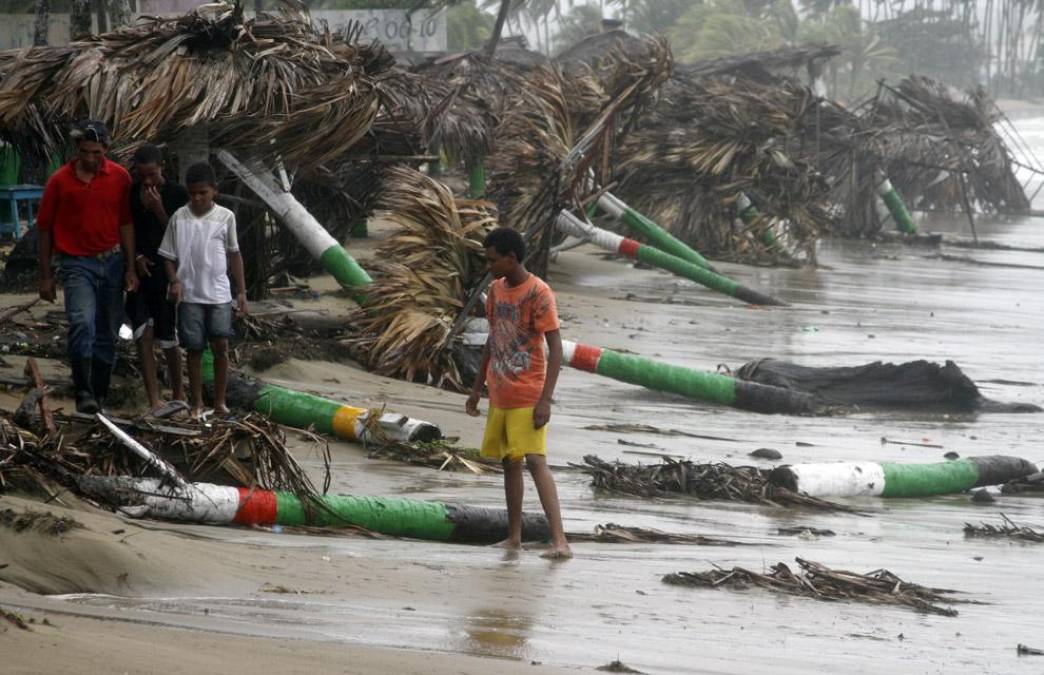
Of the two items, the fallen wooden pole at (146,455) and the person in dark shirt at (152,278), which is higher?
the person in dark shirt at (152,278)

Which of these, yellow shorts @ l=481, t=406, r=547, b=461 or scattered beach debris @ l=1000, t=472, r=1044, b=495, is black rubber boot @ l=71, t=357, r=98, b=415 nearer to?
yellow shorts @ l=481, t=406, r=547, b=461

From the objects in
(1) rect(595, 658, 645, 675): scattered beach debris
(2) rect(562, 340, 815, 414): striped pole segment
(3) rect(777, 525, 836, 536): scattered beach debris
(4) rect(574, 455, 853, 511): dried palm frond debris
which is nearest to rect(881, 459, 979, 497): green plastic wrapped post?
(4) rect(574, 455, 853, 511): dried palm frond debris

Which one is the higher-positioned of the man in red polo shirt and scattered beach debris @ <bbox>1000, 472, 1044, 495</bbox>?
the man in red polo shirt

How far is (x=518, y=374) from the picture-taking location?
651cm

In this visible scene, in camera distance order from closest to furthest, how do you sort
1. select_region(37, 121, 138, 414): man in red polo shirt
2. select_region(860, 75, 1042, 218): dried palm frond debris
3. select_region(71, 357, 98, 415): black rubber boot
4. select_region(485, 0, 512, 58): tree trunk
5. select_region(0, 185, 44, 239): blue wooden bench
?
select_region(71, 357, 98, 415): black rubber boot → select_region(37, 121, 138, 414): man in red polo shirt → select_region(0, 185, 44, 239): blue wooden bench → select_region(485, 0, 512, 58): tree trunk → select_region(860, 75, 1042, 218): dried palm frond debris

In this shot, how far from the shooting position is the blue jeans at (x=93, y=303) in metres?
7.28

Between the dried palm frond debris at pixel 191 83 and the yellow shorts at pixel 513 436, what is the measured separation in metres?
4.23

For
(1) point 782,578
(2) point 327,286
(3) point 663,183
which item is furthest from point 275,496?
(3) point 663,183

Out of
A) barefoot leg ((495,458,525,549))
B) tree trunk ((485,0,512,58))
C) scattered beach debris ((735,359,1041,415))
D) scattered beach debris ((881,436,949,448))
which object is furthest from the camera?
tree trunk ((485,0,512,58))

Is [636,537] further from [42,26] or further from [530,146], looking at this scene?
[42,26]

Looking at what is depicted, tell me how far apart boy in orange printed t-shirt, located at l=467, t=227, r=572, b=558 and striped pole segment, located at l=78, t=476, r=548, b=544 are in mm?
175

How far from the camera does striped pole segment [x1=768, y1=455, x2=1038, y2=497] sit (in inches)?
312

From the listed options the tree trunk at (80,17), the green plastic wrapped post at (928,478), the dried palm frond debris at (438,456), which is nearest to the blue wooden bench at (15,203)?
the tree trunk at (80,17)

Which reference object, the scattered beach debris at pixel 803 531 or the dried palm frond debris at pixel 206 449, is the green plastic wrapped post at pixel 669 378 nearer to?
the scattered beach debris at pixel 803 531
